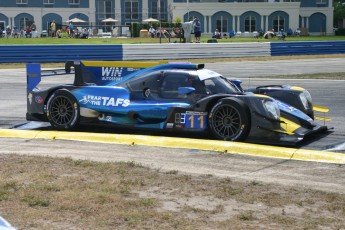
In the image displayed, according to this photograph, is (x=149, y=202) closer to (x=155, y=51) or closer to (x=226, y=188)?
(x=226, y=188)

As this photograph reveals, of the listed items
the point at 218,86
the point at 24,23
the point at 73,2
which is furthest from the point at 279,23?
the point at 218,86

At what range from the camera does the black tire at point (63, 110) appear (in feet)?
32.4

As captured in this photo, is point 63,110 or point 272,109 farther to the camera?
point 63,110

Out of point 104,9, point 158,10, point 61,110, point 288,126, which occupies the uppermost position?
point 104,9

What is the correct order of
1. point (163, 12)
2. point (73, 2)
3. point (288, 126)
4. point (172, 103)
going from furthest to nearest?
point (163, 12)
point (73, 2)
point (172, 103)
point (288, 126)

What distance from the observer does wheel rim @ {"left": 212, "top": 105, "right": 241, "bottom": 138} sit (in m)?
8.64

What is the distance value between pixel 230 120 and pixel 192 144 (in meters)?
0.67

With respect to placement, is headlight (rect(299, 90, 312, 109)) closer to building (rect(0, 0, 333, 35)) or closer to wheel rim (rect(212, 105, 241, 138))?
wheel rim (rect(212, 105, 241, 138))

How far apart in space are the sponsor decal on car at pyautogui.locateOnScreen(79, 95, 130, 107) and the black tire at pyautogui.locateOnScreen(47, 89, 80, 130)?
190 mm

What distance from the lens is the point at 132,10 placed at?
253 feet

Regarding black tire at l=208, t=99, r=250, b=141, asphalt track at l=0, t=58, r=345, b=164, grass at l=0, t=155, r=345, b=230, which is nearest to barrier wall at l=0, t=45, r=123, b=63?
asphalt track at l=0, t=58, r=345, b=164

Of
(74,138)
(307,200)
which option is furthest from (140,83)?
(307,200)

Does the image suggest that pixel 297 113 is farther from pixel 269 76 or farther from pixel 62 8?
pixel 62 8

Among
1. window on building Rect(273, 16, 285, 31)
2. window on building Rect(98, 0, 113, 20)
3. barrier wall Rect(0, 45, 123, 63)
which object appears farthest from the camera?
window on building Rect(98, 0, 113, 20)
